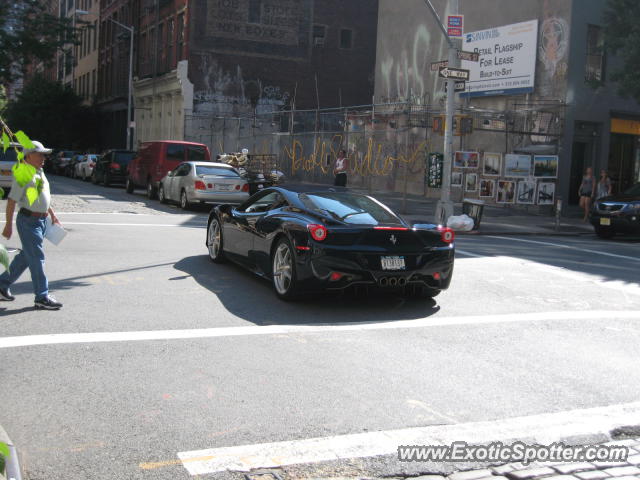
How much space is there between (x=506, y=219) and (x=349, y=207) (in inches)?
620

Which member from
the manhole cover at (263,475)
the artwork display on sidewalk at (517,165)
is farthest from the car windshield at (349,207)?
the artwork display on sidewalk at (517,165)

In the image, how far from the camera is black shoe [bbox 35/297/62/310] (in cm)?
759

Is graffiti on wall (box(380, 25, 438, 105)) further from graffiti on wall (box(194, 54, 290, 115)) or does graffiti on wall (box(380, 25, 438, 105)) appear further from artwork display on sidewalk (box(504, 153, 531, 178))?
graffiti on wall (box(194, 54, 290, 115))

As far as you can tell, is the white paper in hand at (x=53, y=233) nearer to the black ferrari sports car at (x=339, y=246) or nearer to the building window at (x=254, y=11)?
the black ferrari sports car at (x=339, y=246)

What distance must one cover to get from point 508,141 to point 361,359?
73.7ft

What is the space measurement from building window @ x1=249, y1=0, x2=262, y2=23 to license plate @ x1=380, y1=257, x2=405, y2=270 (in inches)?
1500

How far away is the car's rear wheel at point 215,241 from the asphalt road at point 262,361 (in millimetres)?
227

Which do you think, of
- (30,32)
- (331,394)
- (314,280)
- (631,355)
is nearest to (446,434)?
(331,394)

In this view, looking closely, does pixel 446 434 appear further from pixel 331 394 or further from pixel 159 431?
pixel 159 431

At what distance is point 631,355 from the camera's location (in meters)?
6.76

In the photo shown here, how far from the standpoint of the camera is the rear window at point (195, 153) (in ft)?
85.3

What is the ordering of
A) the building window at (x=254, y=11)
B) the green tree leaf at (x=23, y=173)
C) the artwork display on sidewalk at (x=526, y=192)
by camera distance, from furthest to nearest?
the building window at (x=254, y=11), the artwork display on sidewalk at (x=526, y=192), the green tree leaf at (x=23, y=173)

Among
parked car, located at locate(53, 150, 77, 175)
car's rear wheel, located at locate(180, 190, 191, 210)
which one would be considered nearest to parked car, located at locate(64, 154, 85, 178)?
parked car, located at locate(53, 150, 77, 175)

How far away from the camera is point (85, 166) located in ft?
125
